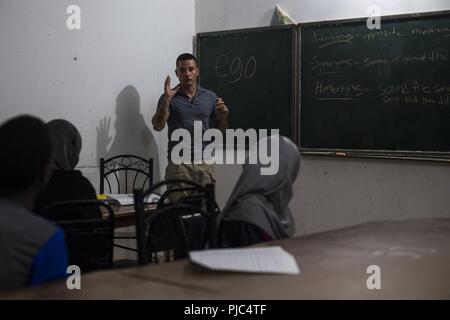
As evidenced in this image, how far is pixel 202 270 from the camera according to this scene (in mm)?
1636

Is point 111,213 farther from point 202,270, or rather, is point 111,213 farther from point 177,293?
point 177,293

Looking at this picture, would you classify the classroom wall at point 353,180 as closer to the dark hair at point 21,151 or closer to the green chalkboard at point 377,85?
the green chalkboard at point 377,85

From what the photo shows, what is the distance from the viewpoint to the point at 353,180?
4434mm

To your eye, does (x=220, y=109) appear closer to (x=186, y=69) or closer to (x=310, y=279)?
(x=186, y=69)

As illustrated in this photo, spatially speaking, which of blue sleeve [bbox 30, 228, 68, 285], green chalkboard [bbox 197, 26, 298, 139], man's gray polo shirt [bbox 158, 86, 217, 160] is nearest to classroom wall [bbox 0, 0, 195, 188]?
green chalkboard [bbox 197, 26, 298, 139]

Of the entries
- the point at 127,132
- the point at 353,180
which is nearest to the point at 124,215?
the point at 127,132

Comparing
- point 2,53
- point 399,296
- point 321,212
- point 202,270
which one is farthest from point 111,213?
point 321,212

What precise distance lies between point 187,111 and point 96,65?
74 centimetres

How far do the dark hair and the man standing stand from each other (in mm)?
3021

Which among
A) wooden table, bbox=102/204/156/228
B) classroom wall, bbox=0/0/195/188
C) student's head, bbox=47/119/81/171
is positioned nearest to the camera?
student's head, bbox=47/119/81/171

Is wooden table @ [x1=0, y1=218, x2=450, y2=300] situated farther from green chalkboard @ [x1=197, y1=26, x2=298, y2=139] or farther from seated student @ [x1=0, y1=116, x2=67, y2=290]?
green chalkboard @ [x1=197, y1=26, x2=298, y2=139]

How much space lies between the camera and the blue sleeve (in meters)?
1.41

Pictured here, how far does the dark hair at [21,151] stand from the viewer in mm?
1424

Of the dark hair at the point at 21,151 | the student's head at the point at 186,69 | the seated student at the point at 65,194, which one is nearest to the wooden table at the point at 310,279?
the dark hair at the point at 21,151
